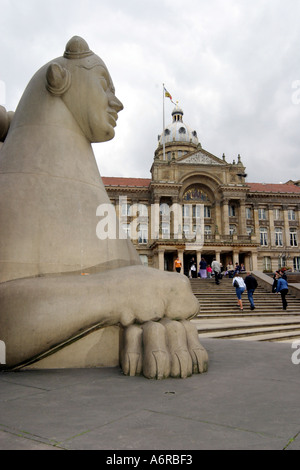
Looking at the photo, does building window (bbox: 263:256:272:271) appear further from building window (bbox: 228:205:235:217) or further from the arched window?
the arched window

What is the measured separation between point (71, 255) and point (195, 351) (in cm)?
141

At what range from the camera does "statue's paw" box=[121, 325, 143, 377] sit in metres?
2.93

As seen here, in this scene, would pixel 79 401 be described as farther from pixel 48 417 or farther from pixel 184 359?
pixel 184 359

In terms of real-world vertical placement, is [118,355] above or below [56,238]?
below

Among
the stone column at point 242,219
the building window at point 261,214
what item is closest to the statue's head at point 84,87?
the stone column at point 242,219

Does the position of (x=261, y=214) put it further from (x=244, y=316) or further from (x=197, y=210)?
(x=244, y=316)

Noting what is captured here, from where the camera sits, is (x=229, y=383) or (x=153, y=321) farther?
(x=153, y=321)

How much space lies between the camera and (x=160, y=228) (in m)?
39.3

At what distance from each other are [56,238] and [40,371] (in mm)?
1165

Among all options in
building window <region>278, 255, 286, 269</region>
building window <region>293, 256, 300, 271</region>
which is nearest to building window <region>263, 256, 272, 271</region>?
building window <region>278, 255, 286, 269</region>

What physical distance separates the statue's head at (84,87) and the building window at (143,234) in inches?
1479

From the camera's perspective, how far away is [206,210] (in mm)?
42406

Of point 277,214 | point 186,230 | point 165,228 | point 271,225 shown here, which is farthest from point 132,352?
point 277,214
